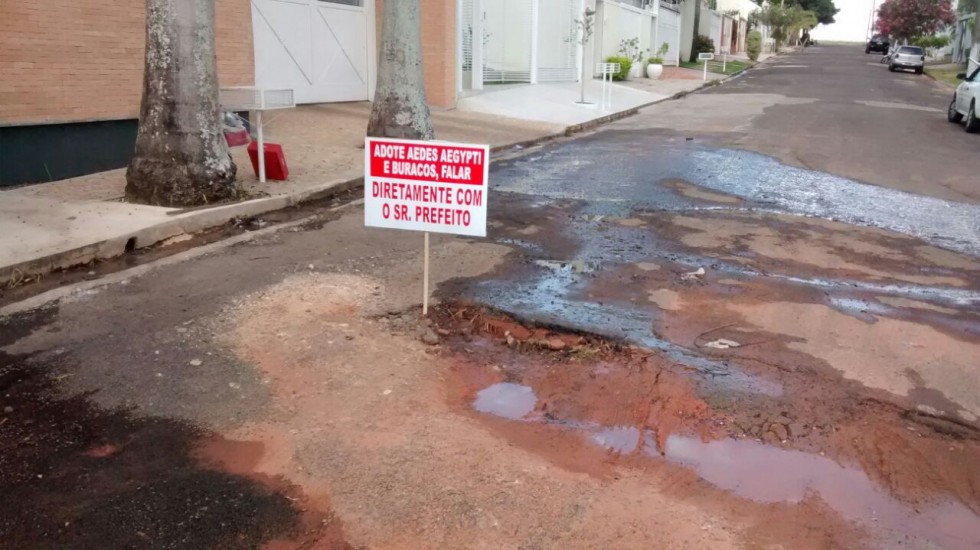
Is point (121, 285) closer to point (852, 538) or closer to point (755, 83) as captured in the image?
point (852, 538)

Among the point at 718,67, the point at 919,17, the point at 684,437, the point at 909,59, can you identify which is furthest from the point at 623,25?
the point at 919,17

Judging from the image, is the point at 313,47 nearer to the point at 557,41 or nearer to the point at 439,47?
the point at 439,47

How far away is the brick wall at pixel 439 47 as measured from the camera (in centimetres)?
1778

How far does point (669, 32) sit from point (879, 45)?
138 feet

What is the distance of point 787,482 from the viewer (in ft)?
12.1

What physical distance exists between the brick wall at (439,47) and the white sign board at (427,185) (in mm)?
12584

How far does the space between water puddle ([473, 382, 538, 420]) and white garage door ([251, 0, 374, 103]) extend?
39.3 ft

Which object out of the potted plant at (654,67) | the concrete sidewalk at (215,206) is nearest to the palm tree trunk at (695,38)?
the potted plant at (654,67)

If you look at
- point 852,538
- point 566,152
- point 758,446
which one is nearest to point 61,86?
point 566,152

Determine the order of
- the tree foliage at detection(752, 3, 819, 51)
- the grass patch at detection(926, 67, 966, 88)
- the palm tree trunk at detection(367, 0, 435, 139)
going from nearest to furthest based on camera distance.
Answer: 1. the palm tree trunk at detection(367, 0, 435, 139)
2. the grass patch at detection(926, 67, 966, 88)
3. the tree foliage at detection(752, 3, 819, 51)

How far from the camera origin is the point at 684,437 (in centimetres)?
407

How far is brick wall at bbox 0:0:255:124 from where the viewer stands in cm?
920

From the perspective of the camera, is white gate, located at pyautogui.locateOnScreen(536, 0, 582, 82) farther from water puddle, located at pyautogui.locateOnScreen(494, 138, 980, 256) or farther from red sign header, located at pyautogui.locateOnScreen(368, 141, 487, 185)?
red sign header, located at pyautogui.locateOnScreen(368, 141, 487, 185)

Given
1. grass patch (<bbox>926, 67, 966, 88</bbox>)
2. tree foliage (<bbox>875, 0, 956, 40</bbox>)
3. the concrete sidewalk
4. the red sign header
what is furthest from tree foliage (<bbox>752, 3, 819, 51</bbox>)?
the red sign header
